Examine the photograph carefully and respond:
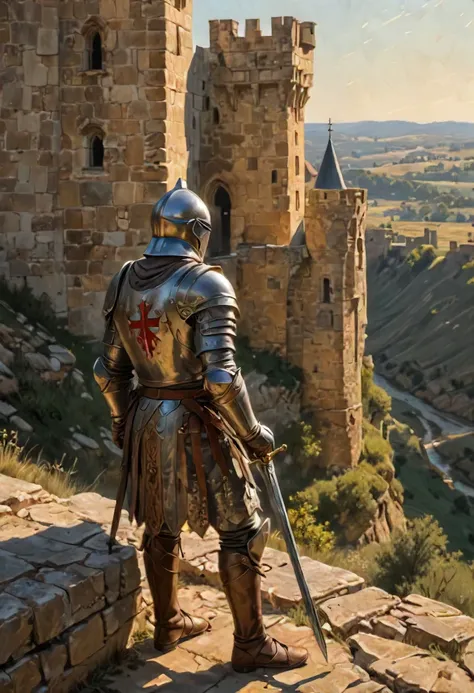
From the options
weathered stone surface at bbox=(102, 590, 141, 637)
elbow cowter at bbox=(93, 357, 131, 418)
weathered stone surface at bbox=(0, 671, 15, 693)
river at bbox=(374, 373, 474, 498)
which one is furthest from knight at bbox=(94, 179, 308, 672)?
river at bbox=(374, 373, 474, 498)

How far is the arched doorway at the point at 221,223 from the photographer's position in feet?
62.4

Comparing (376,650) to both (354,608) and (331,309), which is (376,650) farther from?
(331,309)

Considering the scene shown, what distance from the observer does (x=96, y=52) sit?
489 inches

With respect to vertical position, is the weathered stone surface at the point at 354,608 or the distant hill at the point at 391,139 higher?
the distant hill at the point at 391,139

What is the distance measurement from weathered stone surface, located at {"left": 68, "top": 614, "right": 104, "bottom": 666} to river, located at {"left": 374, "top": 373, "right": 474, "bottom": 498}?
97.7ft

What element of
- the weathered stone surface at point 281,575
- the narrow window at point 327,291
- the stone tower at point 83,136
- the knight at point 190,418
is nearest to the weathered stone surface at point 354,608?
the weathered stone surface at point 281,575

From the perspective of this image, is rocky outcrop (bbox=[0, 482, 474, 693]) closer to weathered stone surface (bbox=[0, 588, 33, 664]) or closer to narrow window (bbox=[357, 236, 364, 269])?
weathered stone surface (bbox=[0, 588, 33, 664])

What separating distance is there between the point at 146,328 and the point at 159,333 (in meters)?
0.08

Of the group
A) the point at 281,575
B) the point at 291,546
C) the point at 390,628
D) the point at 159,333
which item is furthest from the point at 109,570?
the point at 390,628

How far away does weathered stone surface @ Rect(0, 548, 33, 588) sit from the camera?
4188 millimetres

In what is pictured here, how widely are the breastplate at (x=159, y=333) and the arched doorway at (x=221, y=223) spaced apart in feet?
48.6

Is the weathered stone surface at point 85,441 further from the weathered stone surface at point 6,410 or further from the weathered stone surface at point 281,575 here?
the weathered stone surface at point 281,575

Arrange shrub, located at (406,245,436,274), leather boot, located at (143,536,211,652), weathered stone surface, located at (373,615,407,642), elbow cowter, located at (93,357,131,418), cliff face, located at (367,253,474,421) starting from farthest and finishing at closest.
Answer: shrub, located at (406,245,436,274) → cliff face, located at (367,253,474,421) → weathered stone surface, located at (373,615,407,642) → elbow cowter, located at (93,357,131,418) → leather boot, located at (143,536,211,652)

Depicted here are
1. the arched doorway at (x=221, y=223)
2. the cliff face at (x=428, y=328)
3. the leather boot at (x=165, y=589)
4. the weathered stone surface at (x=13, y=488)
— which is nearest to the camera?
the leather boot at (x=165, y=589)
